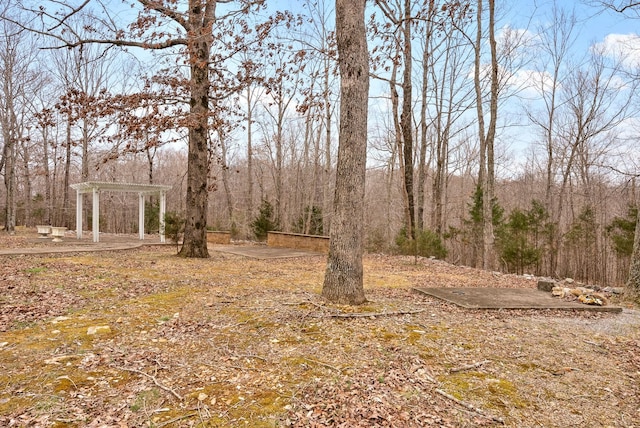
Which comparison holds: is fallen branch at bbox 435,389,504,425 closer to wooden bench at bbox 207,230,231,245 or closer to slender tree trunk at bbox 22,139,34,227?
wooden bench at bbox 207,230,231,245

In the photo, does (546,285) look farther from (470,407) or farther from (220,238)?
(220,238)

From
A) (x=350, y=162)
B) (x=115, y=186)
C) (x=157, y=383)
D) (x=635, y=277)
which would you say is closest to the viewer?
(x=157, y=383)

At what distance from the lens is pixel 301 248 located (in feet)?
41.1

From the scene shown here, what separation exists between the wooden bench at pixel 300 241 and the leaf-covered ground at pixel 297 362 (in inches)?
262

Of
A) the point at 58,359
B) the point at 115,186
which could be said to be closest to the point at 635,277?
the point at 58,359

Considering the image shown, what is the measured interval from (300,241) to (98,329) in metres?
9.30

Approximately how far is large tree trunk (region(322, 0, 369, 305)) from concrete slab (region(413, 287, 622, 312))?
5.28 feet

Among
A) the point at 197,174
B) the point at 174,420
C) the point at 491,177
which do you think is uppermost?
the point at 491,177

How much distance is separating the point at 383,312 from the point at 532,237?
37.5 ft

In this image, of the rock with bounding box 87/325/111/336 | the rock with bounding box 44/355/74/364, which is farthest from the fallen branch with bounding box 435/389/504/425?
the rock with bounding box 87/325/111/336

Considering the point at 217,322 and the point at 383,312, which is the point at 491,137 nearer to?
the point at 383,312

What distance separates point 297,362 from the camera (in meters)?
2.82

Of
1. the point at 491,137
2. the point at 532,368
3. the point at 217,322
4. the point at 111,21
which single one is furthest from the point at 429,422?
the point at 491,137

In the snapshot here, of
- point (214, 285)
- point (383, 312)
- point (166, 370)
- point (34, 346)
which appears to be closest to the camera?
point (166, 370)
